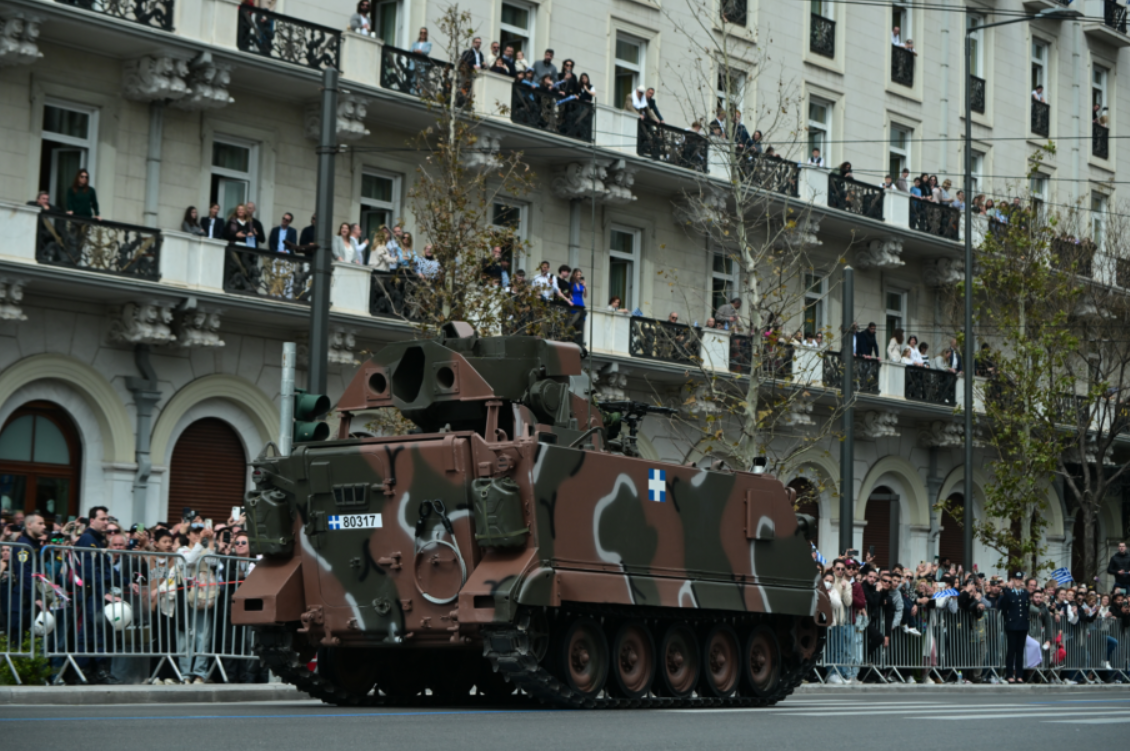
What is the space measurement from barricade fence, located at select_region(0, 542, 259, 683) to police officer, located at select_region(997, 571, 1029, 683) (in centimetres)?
1436

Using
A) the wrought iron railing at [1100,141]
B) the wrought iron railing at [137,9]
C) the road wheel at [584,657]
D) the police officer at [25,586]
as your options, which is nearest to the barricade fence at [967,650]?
the road wheel at [584,657]

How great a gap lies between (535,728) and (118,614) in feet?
19.0

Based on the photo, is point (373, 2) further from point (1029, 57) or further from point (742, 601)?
point (1029, 57)

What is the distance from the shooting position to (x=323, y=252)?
59.5 ft

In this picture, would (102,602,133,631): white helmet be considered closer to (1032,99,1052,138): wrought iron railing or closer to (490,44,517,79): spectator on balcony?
(490,44,517,79): spectator on balcony

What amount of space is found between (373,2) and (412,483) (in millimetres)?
16815

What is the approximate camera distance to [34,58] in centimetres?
2358

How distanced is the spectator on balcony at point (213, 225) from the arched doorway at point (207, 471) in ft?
9.55

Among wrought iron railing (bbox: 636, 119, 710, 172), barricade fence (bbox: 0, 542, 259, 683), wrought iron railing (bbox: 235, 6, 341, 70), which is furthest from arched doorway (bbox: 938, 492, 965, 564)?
barricade fence (bbox: 0, 542, 259, 683)

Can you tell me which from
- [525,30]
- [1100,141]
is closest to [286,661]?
[525,30]

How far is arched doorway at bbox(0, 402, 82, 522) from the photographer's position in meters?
23.8

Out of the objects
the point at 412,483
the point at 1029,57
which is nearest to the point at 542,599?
the point at 412,483

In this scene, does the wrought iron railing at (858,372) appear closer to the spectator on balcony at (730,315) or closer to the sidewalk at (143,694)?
the spectator on balcony at (730,315)

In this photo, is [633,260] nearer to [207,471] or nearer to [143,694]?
[207,471]
